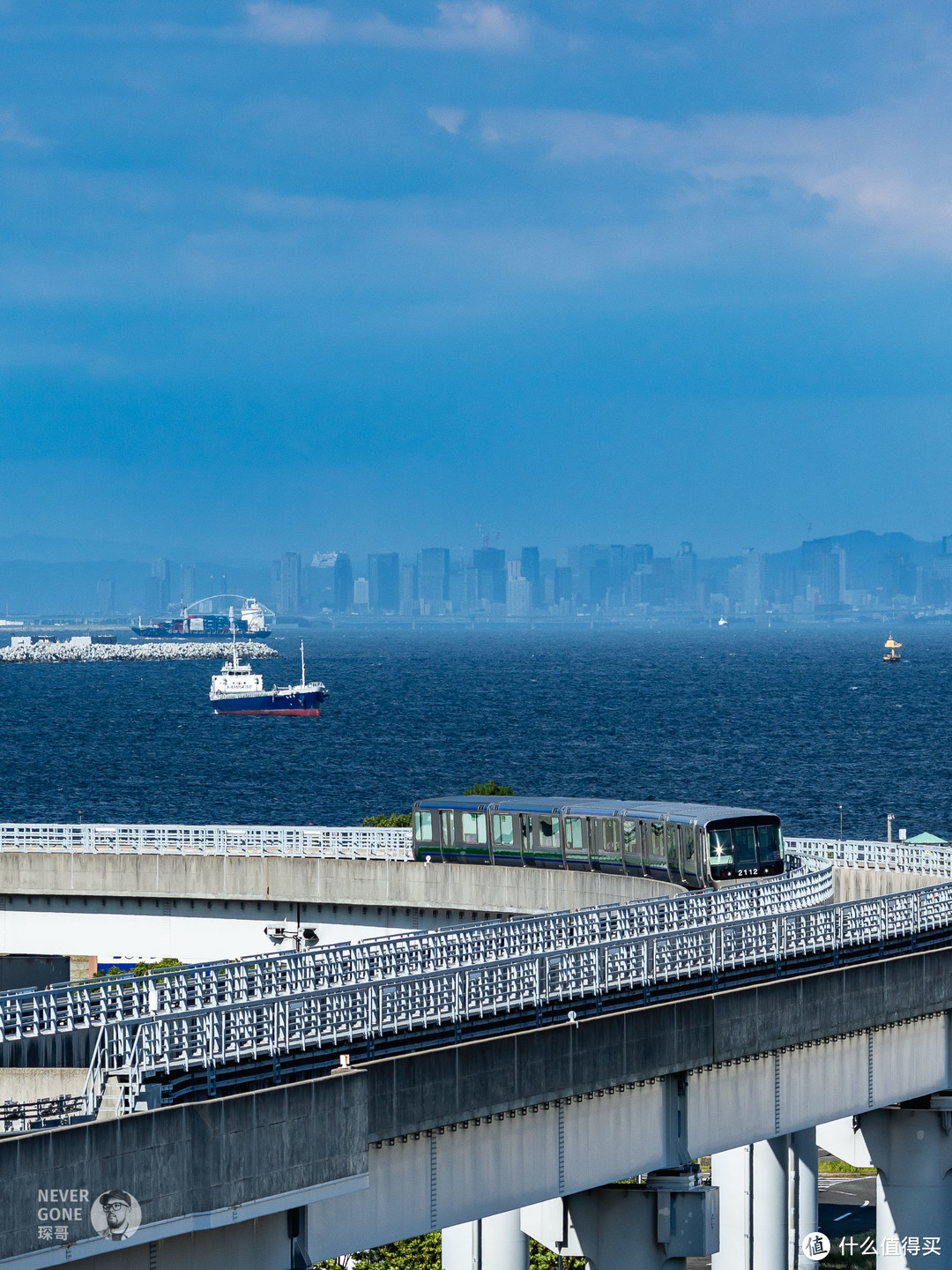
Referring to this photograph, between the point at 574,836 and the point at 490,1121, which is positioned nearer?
the point at 490,1121

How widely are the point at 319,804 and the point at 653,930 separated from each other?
88803mm

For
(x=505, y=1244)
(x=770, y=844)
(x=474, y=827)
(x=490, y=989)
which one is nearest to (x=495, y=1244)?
(x=505, y=1244)

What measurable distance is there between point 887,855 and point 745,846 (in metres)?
5.11

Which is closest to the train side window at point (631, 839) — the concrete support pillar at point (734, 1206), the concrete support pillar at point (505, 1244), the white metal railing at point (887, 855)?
the white metal railing at point (887, 855)

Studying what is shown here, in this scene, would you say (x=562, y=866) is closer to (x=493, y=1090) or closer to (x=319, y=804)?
(x=493, y=1090)

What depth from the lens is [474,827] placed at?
4728cm

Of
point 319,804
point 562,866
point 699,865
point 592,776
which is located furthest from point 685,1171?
point 592,776

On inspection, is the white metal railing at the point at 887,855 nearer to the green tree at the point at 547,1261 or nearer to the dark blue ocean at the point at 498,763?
the green tree at the point at 547,1261

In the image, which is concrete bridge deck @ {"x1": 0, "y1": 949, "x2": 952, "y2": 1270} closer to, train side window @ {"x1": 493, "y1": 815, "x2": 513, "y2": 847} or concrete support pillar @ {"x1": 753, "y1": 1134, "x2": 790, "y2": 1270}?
concrete support pillar @ {"x1": 753, "y1": 1134, "x2": 790, "y2": 1270}

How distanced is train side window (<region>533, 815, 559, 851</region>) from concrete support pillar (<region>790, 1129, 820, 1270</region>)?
14164 mm

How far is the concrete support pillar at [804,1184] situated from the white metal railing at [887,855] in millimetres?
11011

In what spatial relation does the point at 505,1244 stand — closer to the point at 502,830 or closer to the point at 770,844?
the point at 770,844

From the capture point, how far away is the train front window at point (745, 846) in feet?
133

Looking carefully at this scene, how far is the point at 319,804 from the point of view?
116125 millimetres
